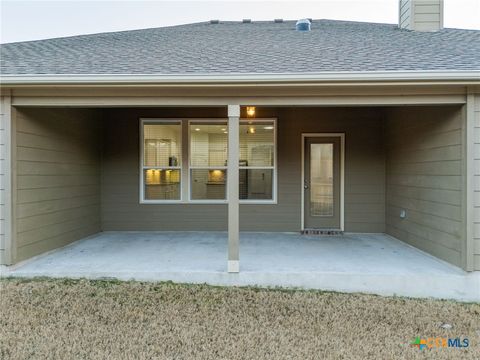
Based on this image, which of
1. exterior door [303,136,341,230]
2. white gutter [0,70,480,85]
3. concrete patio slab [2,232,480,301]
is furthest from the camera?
exterior door [303,136,341,230]

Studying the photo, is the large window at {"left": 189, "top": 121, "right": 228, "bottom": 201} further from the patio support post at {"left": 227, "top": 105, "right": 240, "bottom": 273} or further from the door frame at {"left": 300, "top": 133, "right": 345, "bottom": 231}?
the patio support post at {"left": 227, "top": 105, "right": 240, "bottom": 273}

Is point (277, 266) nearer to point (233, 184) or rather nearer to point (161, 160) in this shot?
point (233, 184)

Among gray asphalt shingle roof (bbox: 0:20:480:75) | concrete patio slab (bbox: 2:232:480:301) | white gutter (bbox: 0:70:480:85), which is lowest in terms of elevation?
concrete patio slab (bbox: 2:232:480:301)

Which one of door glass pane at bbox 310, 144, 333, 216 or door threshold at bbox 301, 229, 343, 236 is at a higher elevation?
door glass pane at bbox 310, 144, 333, 216

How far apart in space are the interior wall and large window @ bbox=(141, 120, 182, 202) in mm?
166

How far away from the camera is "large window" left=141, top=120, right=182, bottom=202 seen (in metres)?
6.36

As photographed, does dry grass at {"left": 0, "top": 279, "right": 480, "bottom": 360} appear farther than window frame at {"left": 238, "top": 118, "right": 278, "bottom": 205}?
No

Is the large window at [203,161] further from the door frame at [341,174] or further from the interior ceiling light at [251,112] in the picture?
the door frame at [341,174]

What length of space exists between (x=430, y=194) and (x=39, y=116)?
5.95m

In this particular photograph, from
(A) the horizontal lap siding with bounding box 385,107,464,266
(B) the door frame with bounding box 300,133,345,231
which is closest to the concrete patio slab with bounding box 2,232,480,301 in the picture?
(A) the horizontal lap siding with bounding box 385,107,464,266

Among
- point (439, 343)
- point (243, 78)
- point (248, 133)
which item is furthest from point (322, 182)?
point (439, 343)

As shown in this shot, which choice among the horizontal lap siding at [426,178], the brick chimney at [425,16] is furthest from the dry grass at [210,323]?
the brick chimney at [425,16]

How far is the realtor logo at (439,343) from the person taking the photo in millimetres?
2668

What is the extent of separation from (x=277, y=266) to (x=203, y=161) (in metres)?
2.98
